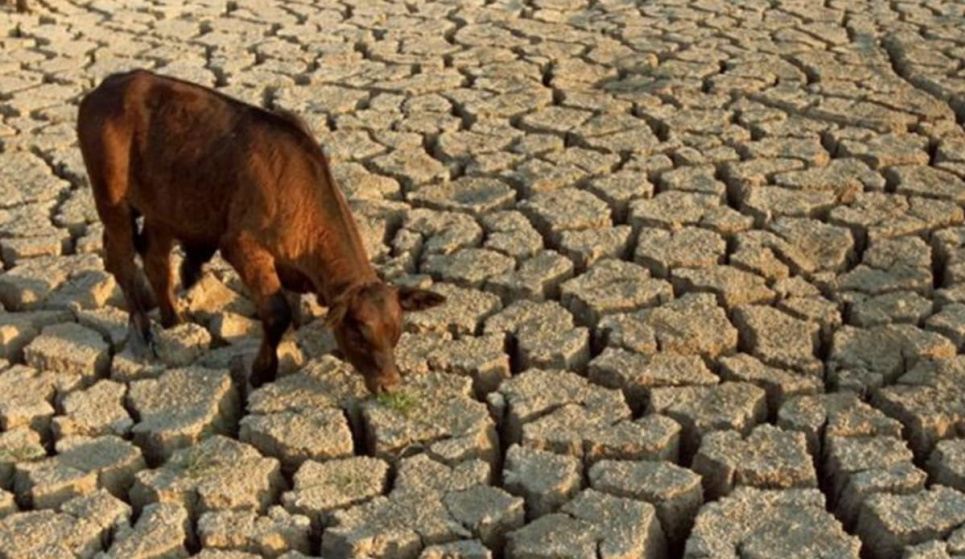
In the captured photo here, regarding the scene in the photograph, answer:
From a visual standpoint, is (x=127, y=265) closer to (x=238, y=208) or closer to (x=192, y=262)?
(x=192, y=262)

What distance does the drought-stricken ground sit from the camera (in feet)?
12.8

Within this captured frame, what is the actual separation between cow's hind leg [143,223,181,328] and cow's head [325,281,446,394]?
0.96 m

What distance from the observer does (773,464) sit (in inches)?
161

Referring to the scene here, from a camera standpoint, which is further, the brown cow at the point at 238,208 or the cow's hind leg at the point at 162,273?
the cow's hind leg at the point at 162,273

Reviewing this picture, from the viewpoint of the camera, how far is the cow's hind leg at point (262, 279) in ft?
14.6

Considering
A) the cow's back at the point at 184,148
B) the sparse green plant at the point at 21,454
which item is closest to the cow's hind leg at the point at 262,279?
the cow's back at the point at 184,148

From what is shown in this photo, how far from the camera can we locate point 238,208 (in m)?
4.48

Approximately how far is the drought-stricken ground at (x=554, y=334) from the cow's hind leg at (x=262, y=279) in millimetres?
255

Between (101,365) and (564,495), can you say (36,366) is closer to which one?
(101,365)

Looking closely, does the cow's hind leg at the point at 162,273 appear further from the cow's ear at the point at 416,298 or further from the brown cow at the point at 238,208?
the cow's ear at the point at 416,298

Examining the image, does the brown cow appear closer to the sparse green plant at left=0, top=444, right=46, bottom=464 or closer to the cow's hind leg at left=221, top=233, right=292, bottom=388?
the cow's hind leg at left=221, top=233, right=292, bottom=388

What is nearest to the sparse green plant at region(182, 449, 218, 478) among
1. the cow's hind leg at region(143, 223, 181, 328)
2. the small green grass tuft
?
the small green grass tuft

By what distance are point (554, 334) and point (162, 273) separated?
1.48 meters

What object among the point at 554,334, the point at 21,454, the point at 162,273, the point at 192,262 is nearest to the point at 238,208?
the point at 162,273
